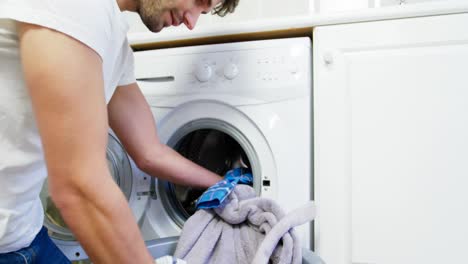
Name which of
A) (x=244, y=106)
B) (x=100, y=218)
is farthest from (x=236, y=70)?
(x=100, y=218)

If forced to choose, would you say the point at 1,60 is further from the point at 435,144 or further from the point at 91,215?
the point at 435,144

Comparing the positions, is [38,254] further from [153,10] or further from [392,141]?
[392,141]

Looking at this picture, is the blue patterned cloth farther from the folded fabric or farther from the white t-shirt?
the white t-shirt

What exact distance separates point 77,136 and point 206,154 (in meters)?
0.71

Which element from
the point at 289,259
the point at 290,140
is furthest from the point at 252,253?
the point at 290,140

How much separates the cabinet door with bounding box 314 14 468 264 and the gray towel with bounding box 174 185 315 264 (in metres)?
0.19

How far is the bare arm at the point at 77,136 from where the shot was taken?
51 cm

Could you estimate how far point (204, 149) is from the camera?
3.98 ft

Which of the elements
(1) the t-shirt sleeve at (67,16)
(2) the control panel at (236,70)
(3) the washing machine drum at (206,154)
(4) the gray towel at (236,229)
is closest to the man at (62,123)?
(1) the t-shirt sleeve at (67,16)

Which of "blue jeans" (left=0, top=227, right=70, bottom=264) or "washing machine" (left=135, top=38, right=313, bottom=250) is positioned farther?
"washing machine" (left=135, top=38, right=313, bottom=250)

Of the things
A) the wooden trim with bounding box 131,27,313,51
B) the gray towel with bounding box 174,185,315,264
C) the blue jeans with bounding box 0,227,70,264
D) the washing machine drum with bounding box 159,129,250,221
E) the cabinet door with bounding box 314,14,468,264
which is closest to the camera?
the blue jeans with bounding box 0,227,70,264

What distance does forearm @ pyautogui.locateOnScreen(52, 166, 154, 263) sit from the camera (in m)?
0.55

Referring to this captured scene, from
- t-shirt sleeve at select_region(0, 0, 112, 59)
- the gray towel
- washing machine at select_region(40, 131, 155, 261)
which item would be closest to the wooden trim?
washing machine at select_region(40, 131, 155, 261)

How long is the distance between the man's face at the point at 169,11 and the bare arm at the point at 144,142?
0.57 feet
